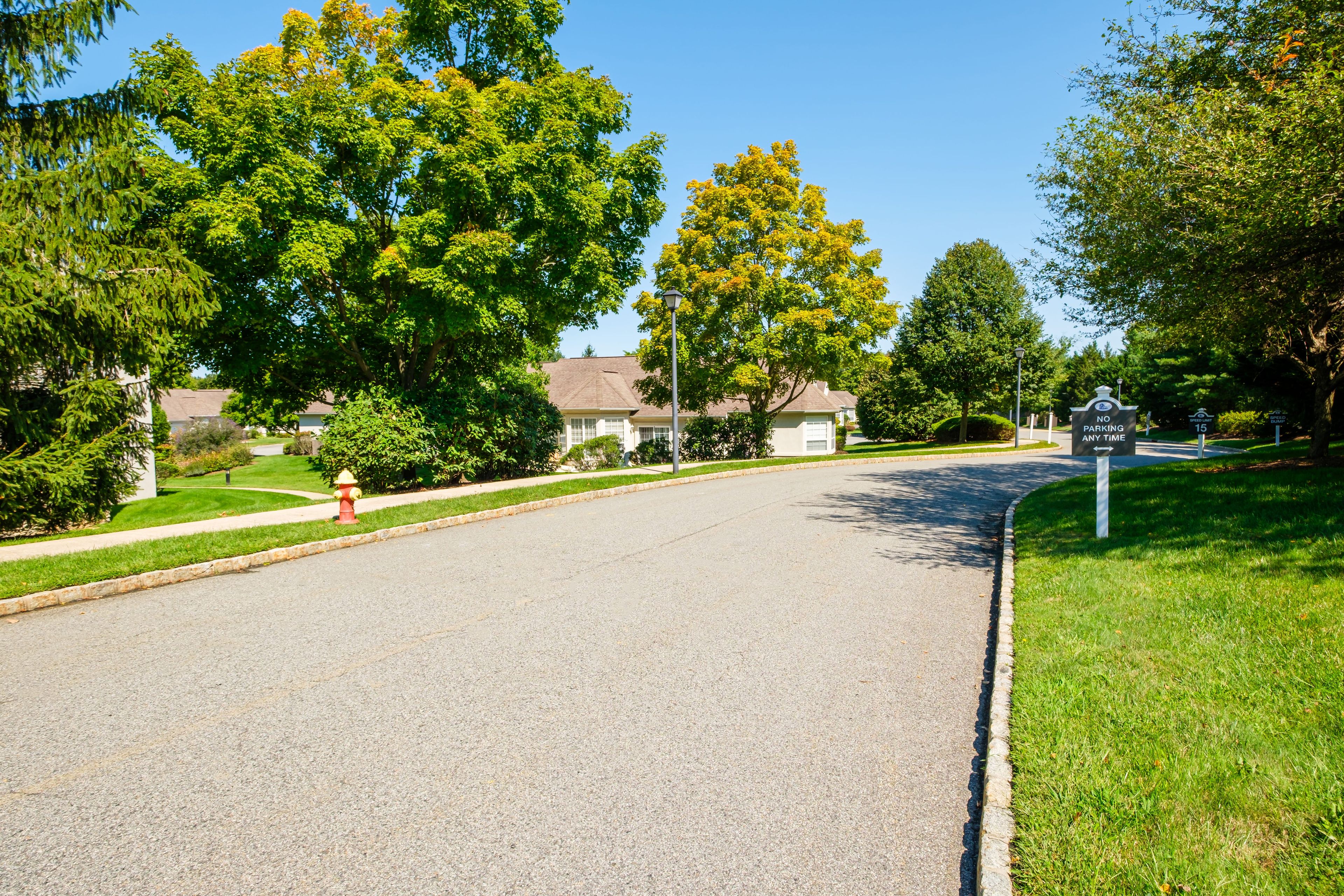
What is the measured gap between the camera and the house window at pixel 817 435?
40375mm

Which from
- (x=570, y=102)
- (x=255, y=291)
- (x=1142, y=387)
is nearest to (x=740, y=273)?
(x=570, y=102)

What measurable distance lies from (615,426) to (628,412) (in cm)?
105

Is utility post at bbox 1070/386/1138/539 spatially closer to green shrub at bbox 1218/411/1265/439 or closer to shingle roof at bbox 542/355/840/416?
shingle roof at bbox 542/355/840/416

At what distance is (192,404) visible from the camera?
205ft

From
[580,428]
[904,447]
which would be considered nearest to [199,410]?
[580,428]

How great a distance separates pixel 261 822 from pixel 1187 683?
533 centimetres

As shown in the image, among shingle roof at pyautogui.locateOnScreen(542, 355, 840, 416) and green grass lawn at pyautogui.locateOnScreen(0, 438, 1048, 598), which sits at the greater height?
shingle roof at pyautogui.locateOnScreen(542, 355, 840, 416)

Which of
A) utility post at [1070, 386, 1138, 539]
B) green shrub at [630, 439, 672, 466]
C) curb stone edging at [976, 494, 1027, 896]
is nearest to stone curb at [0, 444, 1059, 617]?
curb stone edging at [976, 494, 1027, 896]

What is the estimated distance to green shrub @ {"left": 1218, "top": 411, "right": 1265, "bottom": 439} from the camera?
37500 millimetres

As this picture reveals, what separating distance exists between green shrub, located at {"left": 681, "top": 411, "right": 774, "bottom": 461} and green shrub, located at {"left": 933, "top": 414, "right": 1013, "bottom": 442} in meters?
18.7

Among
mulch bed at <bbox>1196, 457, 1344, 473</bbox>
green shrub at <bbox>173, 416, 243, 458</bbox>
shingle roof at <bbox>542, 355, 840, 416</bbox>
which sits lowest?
mulch bed at <bbox>1196, 457, 1344, 473</bbox>

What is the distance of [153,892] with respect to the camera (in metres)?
2.85

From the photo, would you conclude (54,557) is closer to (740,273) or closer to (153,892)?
(153,892)

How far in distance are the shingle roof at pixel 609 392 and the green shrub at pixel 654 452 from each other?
254 cm
